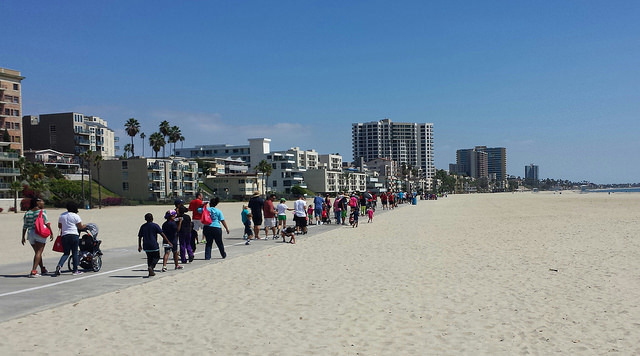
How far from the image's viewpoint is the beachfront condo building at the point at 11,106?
246 feet

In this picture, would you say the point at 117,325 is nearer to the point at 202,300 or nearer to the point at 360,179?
the point at 202,300

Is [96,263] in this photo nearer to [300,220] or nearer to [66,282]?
[66,282]

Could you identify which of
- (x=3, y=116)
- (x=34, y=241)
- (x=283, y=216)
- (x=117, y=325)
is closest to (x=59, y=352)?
(x=117, y=325)

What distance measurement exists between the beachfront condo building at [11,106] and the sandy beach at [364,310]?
7569cm

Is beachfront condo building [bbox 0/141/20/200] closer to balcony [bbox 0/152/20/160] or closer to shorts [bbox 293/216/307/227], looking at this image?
balcony [bbox 0/152/20/160]

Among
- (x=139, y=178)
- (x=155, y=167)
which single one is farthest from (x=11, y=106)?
(x=155, y=167)

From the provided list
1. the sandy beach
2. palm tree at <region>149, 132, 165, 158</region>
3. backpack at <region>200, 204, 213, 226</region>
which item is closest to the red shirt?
backpack at <region>200, 204, 213, 226</region>

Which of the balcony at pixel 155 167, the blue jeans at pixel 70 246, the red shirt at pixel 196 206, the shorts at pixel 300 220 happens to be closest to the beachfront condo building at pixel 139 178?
the balcony at pixel 155 167

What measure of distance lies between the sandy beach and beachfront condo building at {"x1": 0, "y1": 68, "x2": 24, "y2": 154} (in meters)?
75.7

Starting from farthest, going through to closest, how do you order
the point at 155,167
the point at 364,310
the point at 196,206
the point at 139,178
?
the point at 155,167, the point at 139,178, the point at 196,206, the point at 364,310

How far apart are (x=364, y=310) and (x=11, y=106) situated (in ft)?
277

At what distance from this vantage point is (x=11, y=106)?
76.5 meters

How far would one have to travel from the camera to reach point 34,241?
10.4 m

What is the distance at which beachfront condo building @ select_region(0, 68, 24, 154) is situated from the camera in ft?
246
